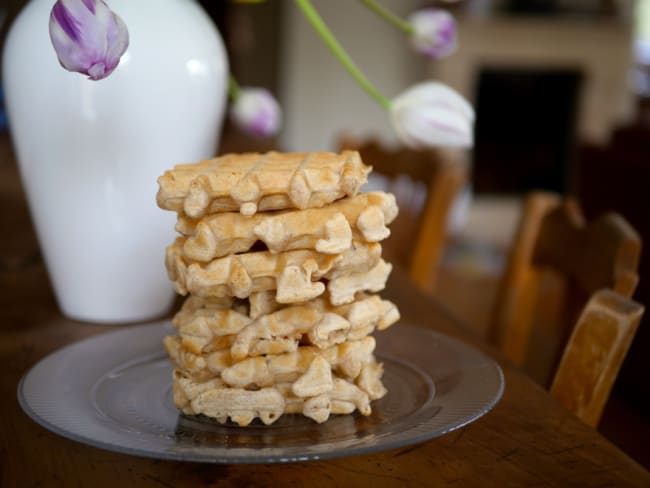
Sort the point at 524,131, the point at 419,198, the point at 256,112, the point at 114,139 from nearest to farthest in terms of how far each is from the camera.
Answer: the point at 114,139, the point at 256,112, the point at 419,198, the point at 524,131

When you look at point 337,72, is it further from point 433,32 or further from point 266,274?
point 266,274

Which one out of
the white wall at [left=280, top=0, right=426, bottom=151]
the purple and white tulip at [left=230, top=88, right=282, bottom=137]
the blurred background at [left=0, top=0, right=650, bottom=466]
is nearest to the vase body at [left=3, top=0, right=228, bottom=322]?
the purple and white tulip at [left=230, top=88, right=282, bottom=137]

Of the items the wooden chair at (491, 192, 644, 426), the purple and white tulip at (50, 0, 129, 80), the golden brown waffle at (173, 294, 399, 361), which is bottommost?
the wooden chair at (491, 192, 644, 426)

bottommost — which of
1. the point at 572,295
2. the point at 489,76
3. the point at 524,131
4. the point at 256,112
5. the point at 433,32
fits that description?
the point at 524,131

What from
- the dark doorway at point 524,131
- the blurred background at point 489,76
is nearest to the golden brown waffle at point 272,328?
the blurred background at point 489,76

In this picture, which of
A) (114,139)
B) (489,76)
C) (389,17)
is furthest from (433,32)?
(489,76)

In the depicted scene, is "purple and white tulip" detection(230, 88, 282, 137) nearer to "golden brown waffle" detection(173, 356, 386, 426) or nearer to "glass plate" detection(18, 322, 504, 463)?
"glass plate" detection(18, 322, 504, 463)

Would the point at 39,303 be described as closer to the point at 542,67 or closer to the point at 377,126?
the point at 377,126
